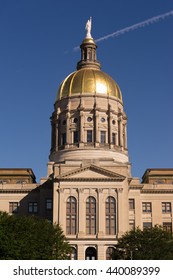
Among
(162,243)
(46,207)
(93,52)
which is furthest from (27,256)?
(93,52)

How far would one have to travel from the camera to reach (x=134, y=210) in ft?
333

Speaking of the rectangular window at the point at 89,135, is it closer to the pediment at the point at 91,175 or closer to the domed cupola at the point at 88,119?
the domed cupola at the point at 88,119

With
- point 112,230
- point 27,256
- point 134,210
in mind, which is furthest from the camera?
point 134,210

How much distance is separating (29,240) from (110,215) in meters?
25.0

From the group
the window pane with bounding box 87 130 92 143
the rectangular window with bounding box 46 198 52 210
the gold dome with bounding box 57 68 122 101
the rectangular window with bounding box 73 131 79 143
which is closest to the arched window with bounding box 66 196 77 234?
the rectangular window with bounding box 46 198 52 210

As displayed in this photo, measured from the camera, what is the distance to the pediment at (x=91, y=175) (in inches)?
3679

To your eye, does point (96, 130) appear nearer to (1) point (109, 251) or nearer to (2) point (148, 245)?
(1) point (109, 251)

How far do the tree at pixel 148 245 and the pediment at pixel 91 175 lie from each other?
45.8 ft

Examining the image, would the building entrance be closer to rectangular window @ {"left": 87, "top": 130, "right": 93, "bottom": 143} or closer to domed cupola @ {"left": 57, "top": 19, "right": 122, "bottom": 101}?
rectangular window @ {"left": 87, "top": 130, "right": 93, "bottom": 143}

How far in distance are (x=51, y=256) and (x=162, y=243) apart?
15.6 m

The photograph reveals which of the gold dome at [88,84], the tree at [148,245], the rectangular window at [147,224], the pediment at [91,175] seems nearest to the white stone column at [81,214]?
the pediment at [91,175]

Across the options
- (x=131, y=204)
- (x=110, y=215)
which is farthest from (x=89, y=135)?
(x=110, y=215)

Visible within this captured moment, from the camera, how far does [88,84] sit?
11519 centimetres
